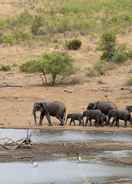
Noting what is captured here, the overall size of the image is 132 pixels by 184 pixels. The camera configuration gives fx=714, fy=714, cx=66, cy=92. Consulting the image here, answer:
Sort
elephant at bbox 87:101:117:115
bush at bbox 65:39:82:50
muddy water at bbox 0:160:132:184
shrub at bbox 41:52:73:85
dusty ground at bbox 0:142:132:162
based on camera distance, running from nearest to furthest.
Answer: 1. muddy water at bbox 0:160:132:184
2. dusty ground at bbox 0:142:132:162
3. elephant at bbox 87:101:117:115
4. shrub at bbox 41:52:73:85
5. bush at bbox 65:39:82:50

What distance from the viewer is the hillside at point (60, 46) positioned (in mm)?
26328

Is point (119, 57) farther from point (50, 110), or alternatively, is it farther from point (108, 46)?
point (50, 110)

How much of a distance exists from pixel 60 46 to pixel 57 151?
64.8ft

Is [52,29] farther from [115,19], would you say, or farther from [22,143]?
[22,143]

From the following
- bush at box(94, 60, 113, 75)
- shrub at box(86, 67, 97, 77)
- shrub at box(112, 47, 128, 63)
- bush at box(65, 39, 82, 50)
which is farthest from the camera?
bush at box(65, 39, 82, 50)

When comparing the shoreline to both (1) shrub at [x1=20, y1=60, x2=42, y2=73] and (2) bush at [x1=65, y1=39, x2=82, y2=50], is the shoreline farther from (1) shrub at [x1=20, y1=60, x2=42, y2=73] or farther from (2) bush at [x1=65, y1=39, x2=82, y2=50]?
(2) bush at [x1=65, y1=39, x2=82, y2=50]

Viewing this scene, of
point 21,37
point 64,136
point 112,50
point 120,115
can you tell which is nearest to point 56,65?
point 112,50

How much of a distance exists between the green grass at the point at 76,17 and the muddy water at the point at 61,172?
82.9 ft

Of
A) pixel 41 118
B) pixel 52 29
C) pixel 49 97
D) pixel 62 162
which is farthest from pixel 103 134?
pixel 52 29

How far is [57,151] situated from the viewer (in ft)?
55.0

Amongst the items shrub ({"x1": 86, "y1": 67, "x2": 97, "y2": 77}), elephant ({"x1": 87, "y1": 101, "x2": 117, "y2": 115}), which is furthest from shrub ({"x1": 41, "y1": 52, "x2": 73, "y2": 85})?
elephant ({"x1": 87, "y1": 101, "x2": 117, "y2": 115})

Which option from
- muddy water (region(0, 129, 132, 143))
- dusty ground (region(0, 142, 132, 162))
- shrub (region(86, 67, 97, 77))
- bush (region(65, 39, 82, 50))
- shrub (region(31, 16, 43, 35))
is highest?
shrub (region(31, 16, 43, 35))

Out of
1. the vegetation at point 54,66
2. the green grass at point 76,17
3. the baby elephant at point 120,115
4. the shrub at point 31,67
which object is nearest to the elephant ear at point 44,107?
the baby elephant at point 120,115

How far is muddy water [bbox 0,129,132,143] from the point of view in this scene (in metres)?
18.7
